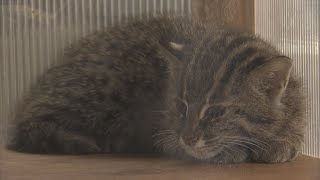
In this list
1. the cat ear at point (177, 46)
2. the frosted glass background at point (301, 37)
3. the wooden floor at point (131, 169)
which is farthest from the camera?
the cat ear at point (177, 46)

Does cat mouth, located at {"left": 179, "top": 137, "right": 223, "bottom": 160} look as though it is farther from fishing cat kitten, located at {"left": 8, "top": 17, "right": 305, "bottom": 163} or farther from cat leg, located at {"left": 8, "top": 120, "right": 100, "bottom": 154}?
cat leg, located at {"left": 8, "top": 120, "right": 100, "bottom": 154}

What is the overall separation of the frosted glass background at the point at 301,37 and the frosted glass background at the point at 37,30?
0.87 ft

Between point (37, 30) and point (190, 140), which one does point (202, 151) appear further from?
point (37, 30)

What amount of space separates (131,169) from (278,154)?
0.37m

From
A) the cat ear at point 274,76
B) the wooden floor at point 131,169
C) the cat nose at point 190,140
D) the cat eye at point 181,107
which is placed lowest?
the wooden floor at point 131,169

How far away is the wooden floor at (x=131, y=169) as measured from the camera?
920 mm

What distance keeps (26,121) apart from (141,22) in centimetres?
34

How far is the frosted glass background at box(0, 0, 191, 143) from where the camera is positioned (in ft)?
3.21

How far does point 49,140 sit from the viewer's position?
124 cm

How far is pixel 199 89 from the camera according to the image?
3.69 ft

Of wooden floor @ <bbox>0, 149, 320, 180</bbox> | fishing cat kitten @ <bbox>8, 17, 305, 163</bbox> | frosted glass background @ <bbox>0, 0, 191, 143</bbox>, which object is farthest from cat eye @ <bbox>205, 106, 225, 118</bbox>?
frosted glass background @ <bbox>0, 0, 191, 143</bbox>

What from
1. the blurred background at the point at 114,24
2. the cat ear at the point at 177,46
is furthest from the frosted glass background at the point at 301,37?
the cat ear at the point at 177,46

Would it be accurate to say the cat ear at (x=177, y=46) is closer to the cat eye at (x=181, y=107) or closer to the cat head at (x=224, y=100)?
the cat head at (x=224, y=100)

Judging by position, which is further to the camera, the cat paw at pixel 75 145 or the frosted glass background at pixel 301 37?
the cat paw at pixel 75 145
